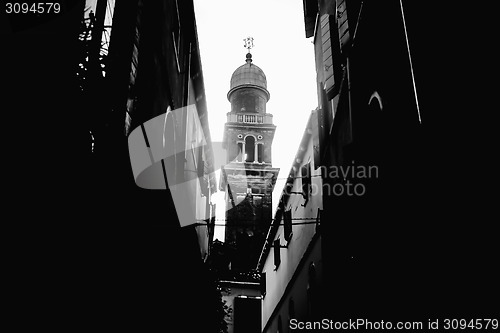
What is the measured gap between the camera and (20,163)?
341cm

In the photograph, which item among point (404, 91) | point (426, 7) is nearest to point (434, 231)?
point (404, 91)

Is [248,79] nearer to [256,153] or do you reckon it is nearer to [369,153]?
[256,153]

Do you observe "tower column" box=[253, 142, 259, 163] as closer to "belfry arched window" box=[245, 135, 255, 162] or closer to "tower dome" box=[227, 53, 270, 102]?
"belfry arched window" box=[245, 135, 255, 162]

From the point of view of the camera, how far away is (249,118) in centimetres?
3844

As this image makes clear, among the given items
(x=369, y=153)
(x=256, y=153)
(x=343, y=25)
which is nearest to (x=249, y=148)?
(x=256, y=153)

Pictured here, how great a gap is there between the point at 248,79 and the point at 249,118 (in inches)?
204

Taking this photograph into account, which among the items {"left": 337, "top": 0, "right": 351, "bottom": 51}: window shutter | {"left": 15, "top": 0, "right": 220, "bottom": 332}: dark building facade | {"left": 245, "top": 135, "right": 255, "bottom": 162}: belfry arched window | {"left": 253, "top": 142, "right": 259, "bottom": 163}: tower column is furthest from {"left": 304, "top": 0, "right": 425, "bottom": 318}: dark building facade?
{"left": 245, "top": 135, "right": 255, "bottom": 162}: belfry arched window

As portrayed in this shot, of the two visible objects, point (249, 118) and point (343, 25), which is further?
point (249, 118)

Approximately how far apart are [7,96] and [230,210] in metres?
32.0

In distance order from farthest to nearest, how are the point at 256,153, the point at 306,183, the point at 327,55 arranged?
the point at 256,153
the point at 306,183
the point at 327,55

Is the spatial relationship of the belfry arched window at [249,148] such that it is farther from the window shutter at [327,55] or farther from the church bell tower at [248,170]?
the window shutter at [327,55]

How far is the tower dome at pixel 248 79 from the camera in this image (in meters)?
41.2

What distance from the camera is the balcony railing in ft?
125

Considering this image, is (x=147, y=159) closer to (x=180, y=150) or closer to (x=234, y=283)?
(x=180, y=150)
